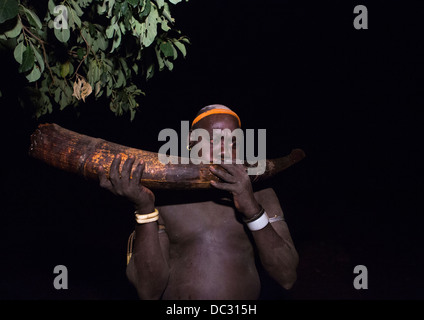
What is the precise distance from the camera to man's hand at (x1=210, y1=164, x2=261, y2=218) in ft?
5.90

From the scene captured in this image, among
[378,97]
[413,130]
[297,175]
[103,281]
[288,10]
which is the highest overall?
[288,10]

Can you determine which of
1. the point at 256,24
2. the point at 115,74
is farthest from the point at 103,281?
the point at 256,24

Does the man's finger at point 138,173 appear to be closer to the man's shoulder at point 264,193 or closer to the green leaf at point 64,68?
the man's shoulder at point 264,193

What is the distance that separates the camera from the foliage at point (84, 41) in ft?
5.23

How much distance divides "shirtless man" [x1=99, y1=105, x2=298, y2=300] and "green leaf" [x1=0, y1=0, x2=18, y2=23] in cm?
79

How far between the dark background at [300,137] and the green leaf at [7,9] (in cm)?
499

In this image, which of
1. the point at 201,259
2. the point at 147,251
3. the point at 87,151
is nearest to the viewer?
the point at 87,151

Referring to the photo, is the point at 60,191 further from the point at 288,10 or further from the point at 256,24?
the point at 288,10

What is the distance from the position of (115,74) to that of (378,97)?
1130cm

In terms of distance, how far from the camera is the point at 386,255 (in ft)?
21.7

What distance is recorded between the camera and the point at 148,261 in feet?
6.21

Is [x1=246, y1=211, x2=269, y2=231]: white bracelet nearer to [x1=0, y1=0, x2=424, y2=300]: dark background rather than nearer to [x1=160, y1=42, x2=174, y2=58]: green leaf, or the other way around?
[x1=160, y1=42, x2=174, y2=58]: green leaf

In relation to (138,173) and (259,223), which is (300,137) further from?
(138,173)

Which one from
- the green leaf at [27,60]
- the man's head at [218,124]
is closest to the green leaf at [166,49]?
the man's head at [218,124]
